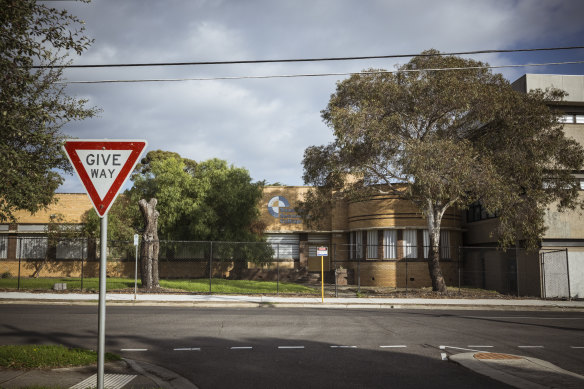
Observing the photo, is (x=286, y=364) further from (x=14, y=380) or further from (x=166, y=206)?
(x=166, y=206)

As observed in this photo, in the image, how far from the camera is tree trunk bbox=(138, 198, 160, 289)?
22.5m

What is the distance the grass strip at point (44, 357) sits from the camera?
24.1ft

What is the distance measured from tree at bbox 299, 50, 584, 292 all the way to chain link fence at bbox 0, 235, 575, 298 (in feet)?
12.3

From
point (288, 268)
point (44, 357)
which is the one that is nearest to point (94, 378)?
point (44, 357)

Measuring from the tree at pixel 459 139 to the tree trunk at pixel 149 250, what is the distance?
31.2 ft

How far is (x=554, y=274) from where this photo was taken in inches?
941

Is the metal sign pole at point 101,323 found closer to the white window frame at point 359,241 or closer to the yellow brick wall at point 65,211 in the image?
the white window frame at point 359,241

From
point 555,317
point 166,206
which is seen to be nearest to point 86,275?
point 166,206

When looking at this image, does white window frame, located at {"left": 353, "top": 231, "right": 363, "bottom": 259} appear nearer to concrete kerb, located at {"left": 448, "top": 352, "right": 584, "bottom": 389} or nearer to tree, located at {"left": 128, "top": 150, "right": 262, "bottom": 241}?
tree, located at {"left": 128, "top": 150, "right": 262, "bottom": 241}

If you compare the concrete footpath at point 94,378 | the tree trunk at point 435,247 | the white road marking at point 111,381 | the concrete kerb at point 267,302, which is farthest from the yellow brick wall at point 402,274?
the white road marking at point 111,381

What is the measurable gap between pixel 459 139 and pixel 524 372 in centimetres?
1739

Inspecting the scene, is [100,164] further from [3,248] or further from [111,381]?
[3,248]

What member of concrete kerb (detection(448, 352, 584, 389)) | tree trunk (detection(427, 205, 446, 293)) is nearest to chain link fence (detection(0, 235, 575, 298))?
tree trunk (detection(427, 205, 446, 293))

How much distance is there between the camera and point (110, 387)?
6.21 m
